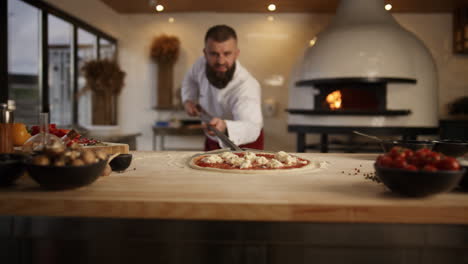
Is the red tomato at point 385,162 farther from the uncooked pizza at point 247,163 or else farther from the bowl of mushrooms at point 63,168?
the bowl of mushrooms at point 63,168

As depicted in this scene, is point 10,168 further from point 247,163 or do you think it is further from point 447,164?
point 447,164

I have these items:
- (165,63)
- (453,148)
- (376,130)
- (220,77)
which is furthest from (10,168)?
(165,63)

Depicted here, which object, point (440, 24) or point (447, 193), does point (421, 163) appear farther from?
point (440, 24)

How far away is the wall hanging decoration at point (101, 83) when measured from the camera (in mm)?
4098

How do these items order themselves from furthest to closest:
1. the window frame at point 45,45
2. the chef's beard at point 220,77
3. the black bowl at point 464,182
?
the window frame at point 45,45
the chef's beard at point 220,77
the black bowl at point 464,182

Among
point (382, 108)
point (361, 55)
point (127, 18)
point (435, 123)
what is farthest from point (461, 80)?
point (127, 18)

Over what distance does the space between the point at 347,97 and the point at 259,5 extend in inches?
66.5

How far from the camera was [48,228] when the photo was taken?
34.2 inches

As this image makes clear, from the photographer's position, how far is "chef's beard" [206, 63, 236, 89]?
8.74ft

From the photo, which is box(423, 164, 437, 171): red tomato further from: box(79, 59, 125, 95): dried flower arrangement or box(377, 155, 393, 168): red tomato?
box(79, 59, 125, 95): dried flower arrangement

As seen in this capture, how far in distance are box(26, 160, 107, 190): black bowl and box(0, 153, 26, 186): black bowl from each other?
0.07 m

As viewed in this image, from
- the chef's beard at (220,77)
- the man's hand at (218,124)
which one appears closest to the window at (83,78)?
the chef's beard at (220,77)

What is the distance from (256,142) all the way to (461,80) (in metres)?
4.03

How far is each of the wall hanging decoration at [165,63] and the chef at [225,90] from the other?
7.92 feet
